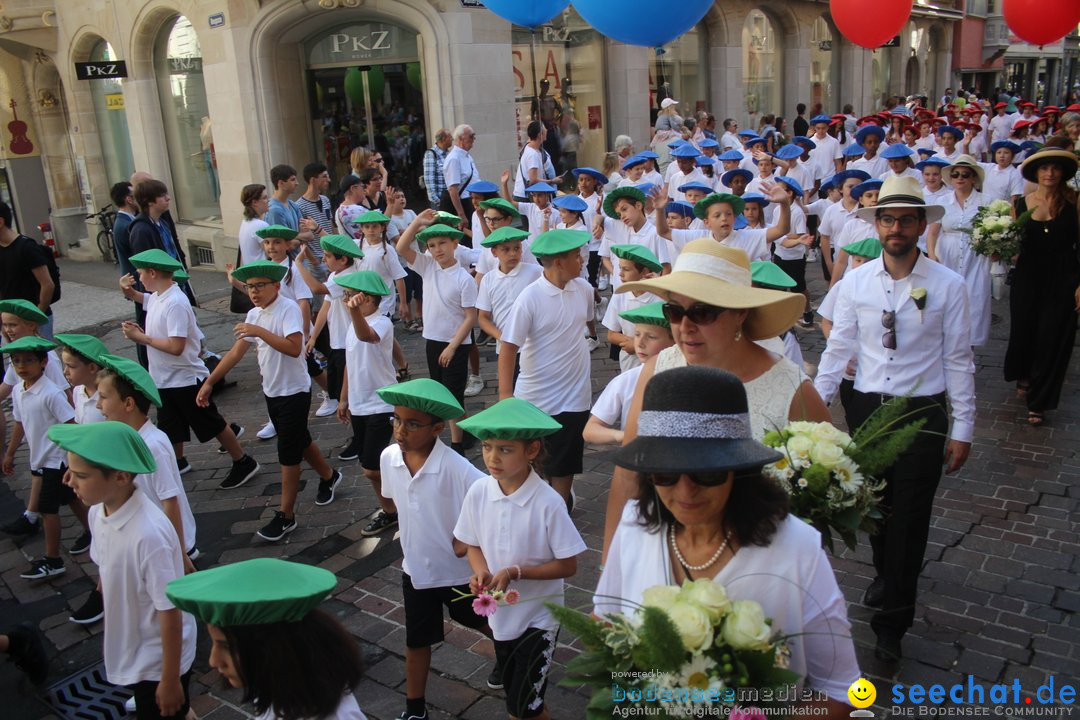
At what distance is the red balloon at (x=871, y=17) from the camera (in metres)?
10.3

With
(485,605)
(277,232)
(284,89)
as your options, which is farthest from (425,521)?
(284,89)

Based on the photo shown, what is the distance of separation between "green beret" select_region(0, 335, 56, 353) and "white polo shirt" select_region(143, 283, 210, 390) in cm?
97

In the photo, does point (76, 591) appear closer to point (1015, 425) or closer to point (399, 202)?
point (399, 202)

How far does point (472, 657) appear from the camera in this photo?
464cm

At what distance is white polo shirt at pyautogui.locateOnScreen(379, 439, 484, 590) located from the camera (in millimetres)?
4086

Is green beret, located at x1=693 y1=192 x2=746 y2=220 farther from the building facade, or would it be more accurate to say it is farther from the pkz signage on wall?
the pkz signage on wall

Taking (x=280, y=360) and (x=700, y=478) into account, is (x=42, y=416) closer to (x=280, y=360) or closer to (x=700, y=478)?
(x=280, y=360)

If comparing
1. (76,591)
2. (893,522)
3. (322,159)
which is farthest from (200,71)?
(893,522)

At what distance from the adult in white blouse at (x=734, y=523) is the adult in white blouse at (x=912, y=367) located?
7.05ft

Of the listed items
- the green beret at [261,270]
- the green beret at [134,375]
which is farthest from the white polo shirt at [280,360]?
the green beret at [134,375]

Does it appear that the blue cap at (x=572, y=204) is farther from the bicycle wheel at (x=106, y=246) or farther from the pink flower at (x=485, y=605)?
the bicycle wheel at (x=106, y=246)

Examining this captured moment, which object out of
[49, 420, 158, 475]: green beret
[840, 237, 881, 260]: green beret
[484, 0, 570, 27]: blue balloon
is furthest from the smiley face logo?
[484, 0, 570, 27]: blue balloon

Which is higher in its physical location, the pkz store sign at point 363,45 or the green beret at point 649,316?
the pkz store sign at point 363,45

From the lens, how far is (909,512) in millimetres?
4227
